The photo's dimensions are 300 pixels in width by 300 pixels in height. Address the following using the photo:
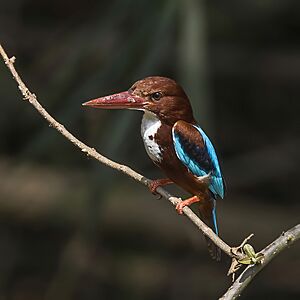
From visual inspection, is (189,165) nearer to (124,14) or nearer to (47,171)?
(124,14)

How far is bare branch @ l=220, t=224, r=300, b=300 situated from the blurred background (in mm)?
2542

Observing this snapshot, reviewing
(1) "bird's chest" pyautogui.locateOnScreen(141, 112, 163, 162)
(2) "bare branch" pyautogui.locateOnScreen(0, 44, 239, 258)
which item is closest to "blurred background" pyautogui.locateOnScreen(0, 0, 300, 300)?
(1) "bird's chest" pyautogui.locateOnScreen(141, 112, 163, 162)

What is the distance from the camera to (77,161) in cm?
498

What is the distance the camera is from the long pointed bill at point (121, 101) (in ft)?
7.18

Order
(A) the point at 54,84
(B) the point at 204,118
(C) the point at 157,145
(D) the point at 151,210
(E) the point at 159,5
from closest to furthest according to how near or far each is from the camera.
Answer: (C) the point at 157,145 < (B) the point at 204,118 < (E) the point at 159,5 < (A) the point at 54,84 < (D) the point at 151,210

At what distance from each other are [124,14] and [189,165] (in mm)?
1611

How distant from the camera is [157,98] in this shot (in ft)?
7.73

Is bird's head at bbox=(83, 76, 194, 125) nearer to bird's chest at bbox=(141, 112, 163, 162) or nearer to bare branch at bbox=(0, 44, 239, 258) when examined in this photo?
bird's chest at bbox=(141, 112, 163, 162)

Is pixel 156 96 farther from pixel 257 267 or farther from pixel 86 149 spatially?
pixel 257 267

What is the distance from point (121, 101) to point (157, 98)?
0.12 m

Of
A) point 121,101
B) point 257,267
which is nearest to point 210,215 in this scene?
point 121,101

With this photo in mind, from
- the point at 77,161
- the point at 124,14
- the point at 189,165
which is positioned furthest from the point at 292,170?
the point at 189,165

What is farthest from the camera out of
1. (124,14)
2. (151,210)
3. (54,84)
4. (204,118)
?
(151,210)

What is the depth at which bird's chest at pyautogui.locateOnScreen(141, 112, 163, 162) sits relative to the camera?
241 cm
